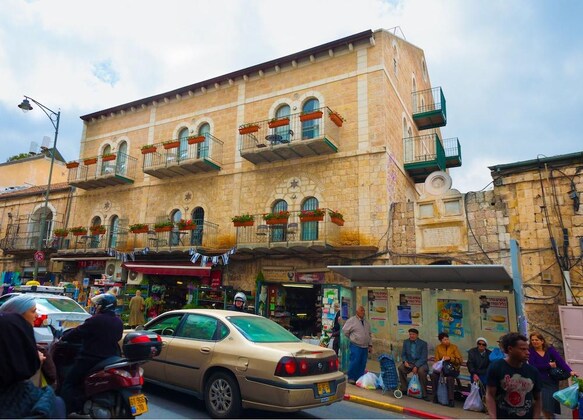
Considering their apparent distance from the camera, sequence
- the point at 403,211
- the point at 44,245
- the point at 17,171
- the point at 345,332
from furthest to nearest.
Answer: the point at 17,171 < the point at 44,245 < the point at 403,211 < the point at 345,332

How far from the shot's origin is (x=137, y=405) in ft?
14.7

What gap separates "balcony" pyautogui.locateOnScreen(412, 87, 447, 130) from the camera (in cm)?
1842

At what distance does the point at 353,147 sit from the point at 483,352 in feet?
30.9

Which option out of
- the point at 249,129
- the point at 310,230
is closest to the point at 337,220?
the point at 310,230

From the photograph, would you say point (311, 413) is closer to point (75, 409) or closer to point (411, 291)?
point (75, 409)

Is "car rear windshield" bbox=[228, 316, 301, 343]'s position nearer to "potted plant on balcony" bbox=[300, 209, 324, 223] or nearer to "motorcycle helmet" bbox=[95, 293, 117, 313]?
"motorcycle helmet" bbox=[95, 293, 117, 313]

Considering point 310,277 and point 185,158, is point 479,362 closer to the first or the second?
point 310,277

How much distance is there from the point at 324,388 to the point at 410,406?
2887mm

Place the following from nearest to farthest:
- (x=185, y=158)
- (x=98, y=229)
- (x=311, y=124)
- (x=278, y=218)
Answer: (x=278, y=218), (x=311, y=124), (x=185, y=158), (x=98, y=229)

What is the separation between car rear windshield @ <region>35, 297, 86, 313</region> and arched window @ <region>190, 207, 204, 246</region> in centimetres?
829

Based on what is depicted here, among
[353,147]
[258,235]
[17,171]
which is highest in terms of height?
[17,171]

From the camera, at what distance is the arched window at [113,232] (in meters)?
20.8

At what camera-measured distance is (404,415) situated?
24.1 ft

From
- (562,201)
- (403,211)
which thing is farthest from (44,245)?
(562,201)
